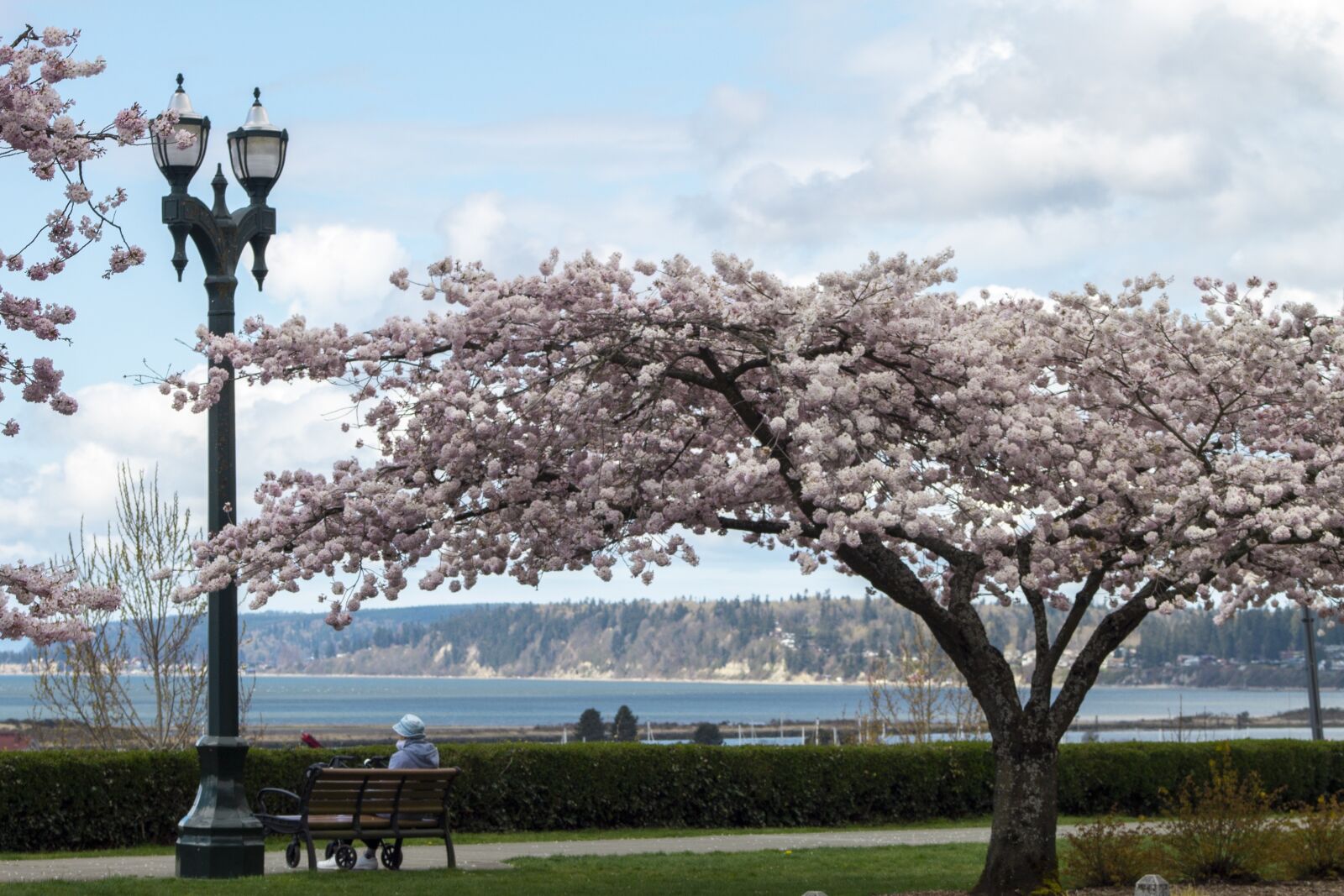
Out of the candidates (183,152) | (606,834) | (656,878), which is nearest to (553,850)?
(606,834)

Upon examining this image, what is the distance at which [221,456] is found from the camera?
12516mm

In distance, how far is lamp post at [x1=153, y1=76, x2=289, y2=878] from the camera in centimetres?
1232

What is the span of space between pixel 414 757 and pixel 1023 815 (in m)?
5.45

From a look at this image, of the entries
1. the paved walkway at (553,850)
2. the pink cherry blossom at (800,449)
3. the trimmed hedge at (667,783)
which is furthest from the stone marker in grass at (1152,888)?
the trimmed hedge at (667,783)

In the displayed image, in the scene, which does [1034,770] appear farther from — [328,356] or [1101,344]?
[328,356]

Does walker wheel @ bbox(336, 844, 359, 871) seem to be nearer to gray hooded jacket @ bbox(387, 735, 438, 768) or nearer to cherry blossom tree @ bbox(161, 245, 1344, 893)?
gray hooded jacket @ bbox(387, 735, 438, 768)

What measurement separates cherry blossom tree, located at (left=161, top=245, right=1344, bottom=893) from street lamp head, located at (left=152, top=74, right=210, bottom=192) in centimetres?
235

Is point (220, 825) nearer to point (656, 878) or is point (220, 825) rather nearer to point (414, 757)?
point (414, 757)

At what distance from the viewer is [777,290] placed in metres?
10.9

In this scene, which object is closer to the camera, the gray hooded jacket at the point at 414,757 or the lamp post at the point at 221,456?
the lamp post at the point at 221,456

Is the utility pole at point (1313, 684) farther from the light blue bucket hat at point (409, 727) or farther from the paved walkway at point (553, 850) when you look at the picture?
the light blue bucket hat at point (409, 727)

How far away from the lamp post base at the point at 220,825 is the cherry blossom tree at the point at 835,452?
2165mm

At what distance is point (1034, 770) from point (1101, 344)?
318 centimetres

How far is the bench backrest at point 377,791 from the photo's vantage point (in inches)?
508
